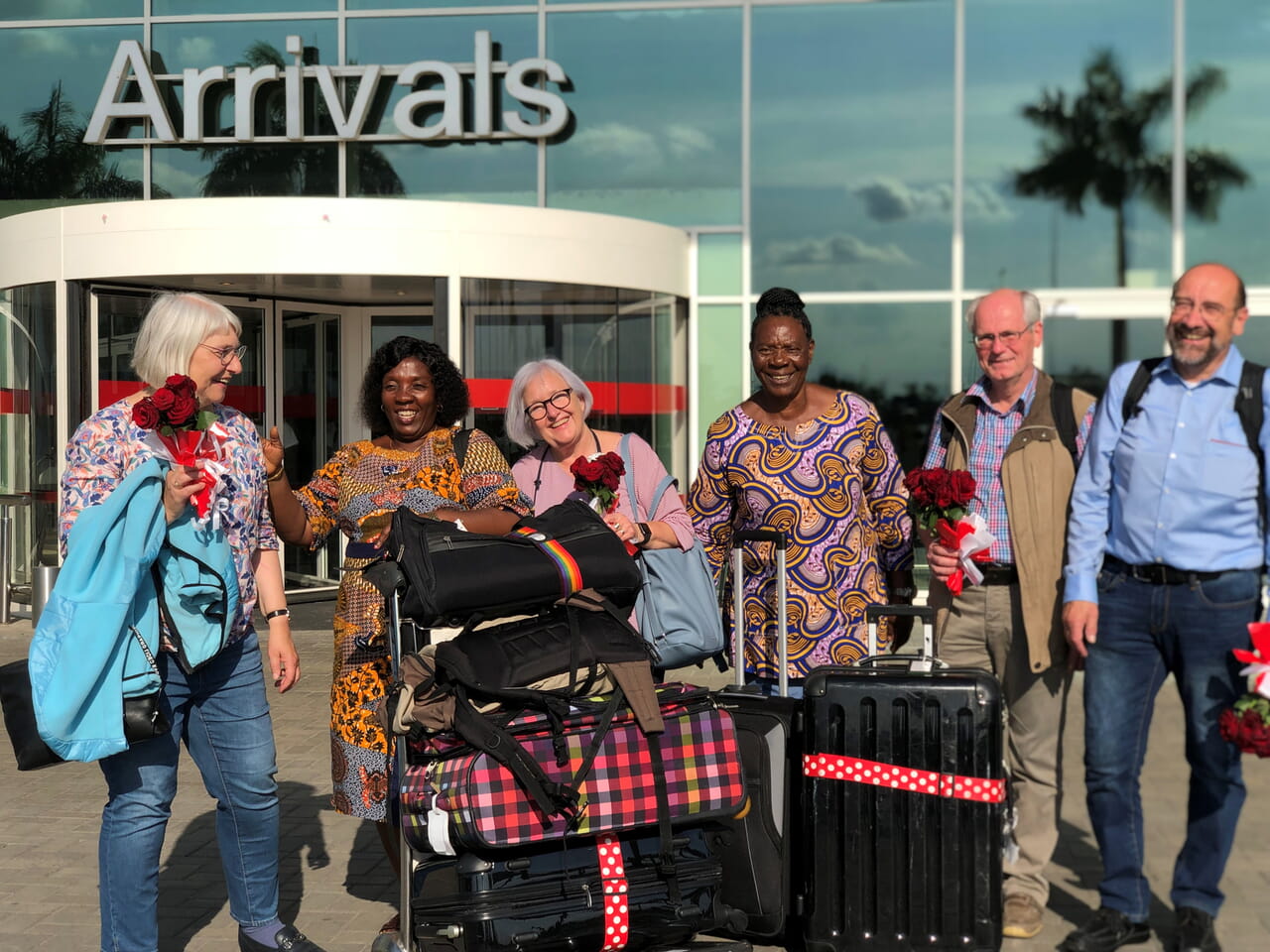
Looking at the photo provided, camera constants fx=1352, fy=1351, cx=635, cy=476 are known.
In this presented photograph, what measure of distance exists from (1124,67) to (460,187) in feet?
21.5

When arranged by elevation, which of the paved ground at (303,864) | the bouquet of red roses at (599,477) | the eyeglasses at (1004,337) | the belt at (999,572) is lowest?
the paved ground at (303,864)

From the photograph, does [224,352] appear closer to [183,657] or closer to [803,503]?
[183,657]

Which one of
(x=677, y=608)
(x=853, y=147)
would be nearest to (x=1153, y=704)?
(x=677, y=608)

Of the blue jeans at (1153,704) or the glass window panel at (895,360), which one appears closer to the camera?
the blue jeans at (1153,704)

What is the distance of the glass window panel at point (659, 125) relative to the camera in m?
13.4

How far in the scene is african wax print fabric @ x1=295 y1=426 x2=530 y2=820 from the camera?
14.9 feet

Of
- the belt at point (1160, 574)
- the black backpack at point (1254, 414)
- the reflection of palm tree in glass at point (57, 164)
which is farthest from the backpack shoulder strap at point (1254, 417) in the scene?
the reflection of palm tree in glass at point (57, 164)

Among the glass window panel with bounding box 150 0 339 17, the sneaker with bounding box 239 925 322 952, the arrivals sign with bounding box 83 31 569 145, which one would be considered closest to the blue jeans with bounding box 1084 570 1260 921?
the sneaker with bounding box 239 925 322 952

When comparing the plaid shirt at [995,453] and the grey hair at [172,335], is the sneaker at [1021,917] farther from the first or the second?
the grey hair at [172,335]

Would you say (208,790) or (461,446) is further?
(461,446)

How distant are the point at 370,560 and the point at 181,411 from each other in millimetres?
958

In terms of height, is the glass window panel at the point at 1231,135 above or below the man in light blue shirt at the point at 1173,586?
above

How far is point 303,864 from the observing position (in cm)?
550

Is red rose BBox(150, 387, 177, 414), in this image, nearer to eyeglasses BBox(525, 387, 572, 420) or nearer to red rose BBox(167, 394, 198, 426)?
red rose BBox(167, 394, 198, 426)
